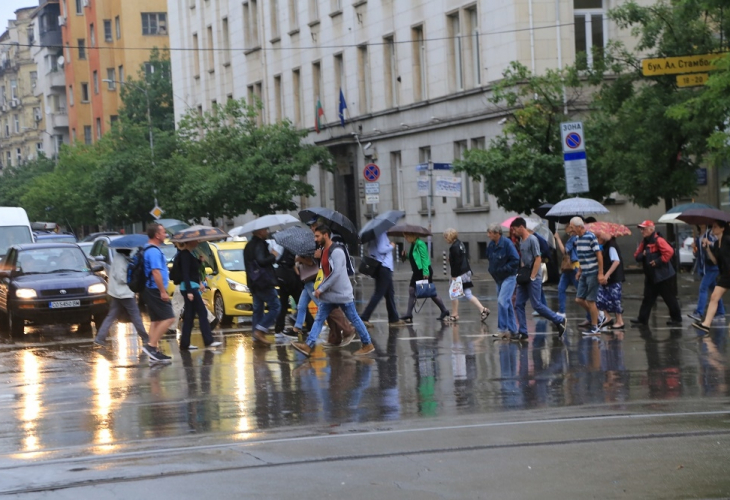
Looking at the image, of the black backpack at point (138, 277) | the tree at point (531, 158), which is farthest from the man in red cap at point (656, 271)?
the tree at point (531, 158)

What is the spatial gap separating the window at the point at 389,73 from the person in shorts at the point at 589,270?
2752 cm

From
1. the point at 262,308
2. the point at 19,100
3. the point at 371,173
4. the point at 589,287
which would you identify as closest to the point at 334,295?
the point at 262,308

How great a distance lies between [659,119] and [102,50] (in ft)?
234

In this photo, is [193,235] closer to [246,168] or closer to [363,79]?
[246,168]

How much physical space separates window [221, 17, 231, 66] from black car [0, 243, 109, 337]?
3972 centimetres

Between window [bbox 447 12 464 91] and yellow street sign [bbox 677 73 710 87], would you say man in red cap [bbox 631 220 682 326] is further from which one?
window [bbox 447 12 464 91]

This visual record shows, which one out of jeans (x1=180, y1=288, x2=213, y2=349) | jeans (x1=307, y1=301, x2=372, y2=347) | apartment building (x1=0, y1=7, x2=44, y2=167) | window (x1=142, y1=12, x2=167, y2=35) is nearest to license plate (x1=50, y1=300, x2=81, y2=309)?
jeans (x1=180, y1=288, x2=213, y2=349)

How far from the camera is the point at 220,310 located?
21.6 metres

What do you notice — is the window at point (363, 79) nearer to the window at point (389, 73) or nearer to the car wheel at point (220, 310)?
the window at point (389, 73)

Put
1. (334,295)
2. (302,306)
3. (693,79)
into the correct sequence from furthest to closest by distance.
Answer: (693,79) < (302,306) < (334,295)

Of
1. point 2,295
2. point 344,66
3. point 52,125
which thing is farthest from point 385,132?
point 52,125

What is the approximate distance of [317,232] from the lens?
15.8 m

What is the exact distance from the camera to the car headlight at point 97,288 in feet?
69.5

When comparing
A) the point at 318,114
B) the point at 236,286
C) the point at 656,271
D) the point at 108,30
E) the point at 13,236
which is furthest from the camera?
the point at 108,30
